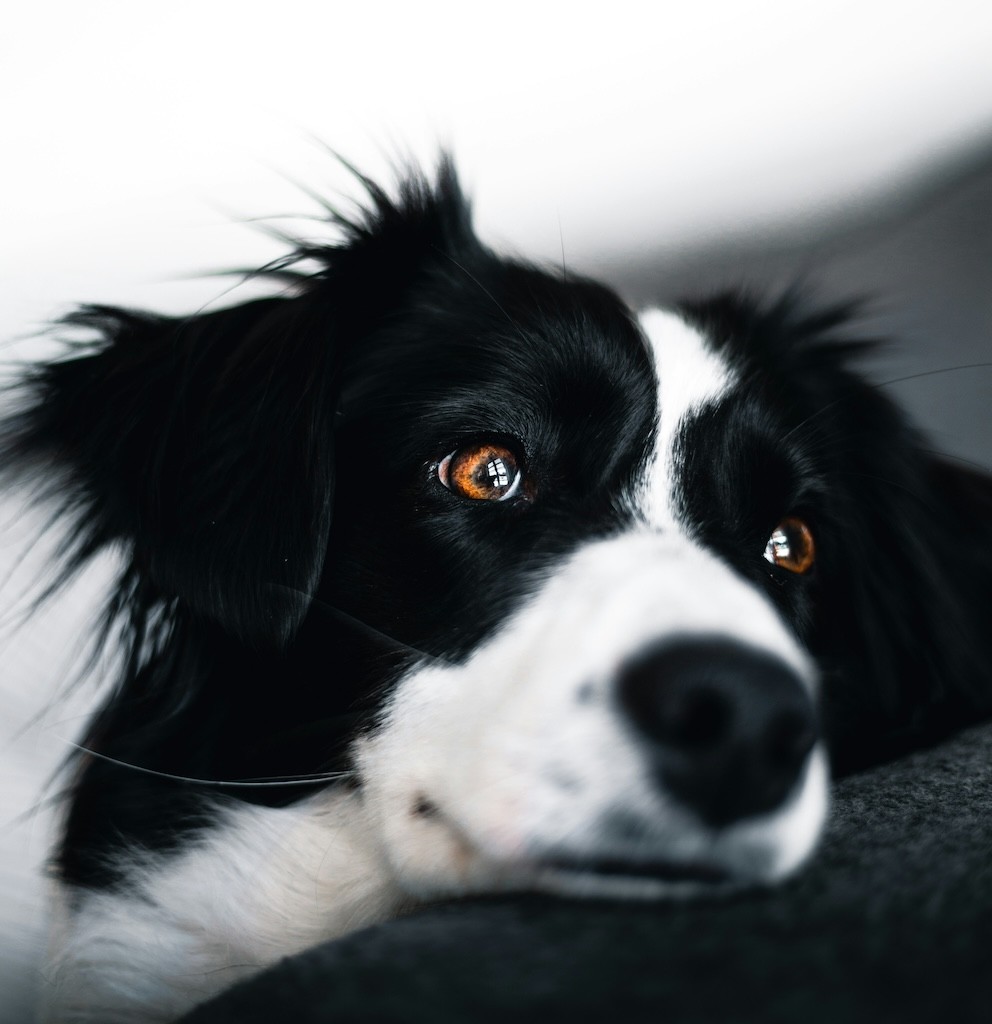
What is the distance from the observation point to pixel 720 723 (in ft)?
1.87

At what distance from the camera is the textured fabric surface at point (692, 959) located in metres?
0.40

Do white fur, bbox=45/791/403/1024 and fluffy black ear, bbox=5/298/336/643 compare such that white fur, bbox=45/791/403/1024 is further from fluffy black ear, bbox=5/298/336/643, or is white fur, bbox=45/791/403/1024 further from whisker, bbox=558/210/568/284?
whisker, bbox=558/210/568/284

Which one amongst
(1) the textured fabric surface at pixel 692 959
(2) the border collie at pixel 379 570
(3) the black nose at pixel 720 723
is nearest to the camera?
(1) the textured fabric surface at pixel 692 959

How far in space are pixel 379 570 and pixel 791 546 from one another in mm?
479

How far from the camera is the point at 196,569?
0.86 metres

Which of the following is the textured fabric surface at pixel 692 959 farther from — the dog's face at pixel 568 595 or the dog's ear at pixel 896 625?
the dog's ear at pixel 896 625

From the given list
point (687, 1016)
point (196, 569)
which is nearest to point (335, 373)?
point (196, 569)

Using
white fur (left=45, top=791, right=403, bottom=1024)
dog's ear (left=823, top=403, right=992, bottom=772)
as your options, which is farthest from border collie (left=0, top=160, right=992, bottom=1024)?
dog's ear (left=823, top=403, right=992, bottom=772)

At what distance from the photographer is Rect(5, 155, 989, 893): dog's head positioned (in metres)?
0.60

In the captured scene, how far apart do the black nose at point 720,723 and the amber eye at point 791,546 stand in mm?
441

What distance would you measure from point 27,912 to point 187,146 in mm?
961

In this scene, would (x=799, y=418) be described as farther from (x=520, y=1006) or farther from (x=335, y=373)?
(x=520, y=1006)

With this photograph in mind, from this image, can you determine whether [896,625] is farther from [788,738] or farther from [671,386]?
[788,738]

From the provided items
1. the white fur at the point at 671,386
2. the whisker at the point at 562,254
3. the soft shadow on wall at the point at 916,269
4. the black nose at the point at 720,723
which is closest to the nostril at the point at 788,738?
the black nose at the point at 720,723
